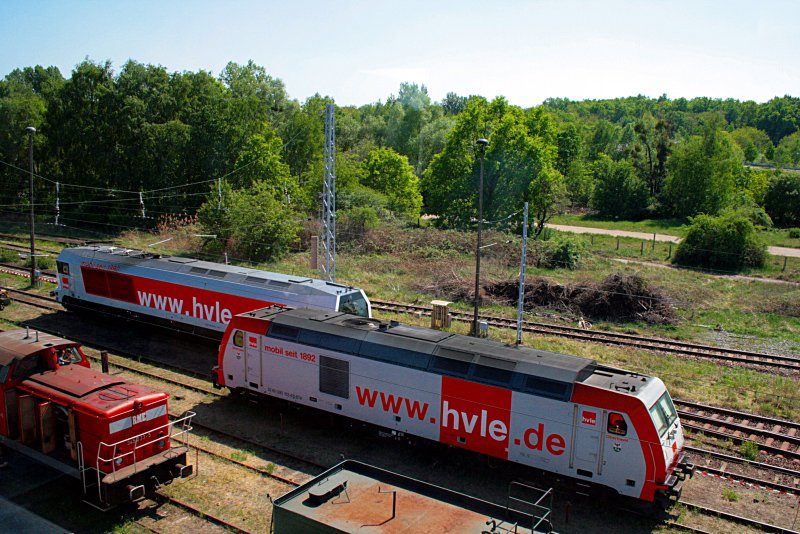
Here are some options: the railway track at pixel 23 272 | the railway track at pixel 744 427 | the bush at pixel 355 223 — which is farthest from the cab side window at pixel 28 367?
the bush at pixel 355 223

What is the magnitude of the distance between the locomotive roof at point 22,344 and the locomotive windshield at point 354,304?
893 cm

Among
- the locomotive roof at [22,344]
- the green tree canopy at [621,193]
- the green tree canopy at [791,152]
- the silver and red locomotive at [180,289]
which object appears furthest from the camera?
the green tree canopy at [791,152]

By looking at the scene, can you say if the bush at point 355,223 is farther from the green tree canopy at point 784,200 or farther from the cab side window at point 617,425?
the green tree canopy at point 784,200

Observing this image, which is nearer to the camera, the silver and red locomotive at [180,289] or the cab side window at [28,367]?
the cab side window at [28,367]

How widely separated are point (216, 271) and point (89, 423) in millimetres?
11840

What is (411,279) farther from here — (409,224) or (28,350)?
(28,350)

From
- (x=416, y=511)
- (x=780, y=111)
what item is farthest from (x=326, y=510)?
(x=780, y=111)

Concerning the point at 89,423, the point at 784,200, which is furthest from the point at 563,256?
the point at 784,200

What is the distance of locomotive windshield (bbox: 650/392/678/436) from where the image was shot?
42.9 ft

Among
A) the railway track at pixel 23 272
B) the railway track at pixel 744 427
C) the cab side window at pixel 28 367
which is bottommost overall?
the railway track at pixel 744 427

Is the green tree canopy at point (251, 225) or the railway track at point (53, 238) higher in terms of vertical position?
the green tree canopy at point (251, 225)

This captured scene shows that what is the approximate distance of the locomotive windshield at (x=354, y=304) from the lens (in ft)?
70.6

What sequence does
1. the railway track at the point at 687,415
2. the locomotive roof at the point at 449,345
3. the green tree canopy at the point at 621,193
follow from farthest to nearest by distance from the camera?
the green tree canopy at the point at 621,193 → the locomotive roof at the point at 449,345 → the railway track at the point at 687,415

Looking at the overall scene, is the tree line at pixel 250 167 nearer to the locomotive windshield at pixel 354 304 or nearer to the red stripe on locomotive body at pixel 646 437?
the locomotive windshield at pixel 354 304
